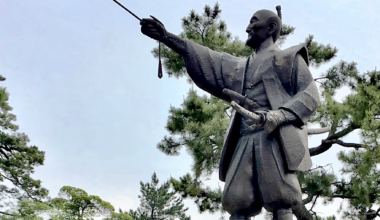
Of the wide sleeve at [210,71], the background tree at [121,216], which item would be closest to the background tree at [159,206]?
the background tree at [121,216]

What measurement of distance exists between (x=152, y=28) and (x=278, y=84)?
3.83 feet

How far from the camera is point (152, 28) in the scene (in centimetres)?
373

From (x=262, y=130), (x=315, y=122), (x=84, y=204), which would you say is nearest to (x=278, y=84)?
(x=262, y=130)

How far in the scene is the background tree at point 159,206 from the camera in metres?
13.6

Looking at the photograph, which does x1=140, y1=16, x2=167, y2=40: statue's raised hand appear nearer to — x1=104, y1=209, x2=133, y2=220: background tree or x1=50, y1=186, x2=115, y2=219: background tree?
x1=104, y1=209, x2=133, y2=220: background tree

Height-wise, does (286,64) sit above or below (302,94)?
above

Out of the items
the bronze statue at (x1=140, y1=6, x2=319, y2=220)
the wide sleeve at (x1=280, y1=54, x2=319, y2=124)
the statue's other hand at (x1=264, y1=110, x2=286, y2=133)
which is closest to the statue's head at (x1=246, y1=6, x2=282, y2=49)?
the bronze statue at (x1=140, y1=6, x2=319, y2=220)

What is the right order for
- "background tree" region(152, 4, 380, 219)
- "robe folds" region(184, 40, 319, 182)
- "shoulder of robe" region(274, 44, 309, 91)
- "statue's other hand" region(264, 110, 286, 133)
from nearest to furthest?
"statue's other hand" region(264, 110, 286, 133) → "robe folds" region(184, 40, 319, 182) → "shoulder of robe" region(274, 44, 309, 91) → "background tree" region(152, 4, 380, 219)

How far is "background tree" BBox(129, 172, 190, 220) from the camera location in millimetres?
13576

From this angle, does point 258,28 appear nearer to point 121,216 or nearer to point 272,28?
point 272,28

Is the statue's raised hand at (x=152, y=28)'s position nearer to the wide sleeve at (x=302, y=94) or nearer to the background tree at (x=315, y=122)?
the wide sleeve at (x=302, y=94)

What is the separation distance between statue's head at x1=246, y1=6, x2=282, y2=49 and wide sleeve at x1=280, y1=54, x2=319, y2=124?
37 centimetres

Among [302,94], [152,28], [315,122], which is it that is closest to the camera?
[302,94]

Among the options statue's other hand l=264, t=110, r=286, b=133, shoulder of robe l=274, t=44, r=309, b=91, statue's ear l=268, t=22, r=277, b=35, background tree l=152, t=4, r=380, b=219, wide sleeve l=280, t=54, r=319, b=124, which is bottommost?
statue's other hand l=264, t=110, r=286, b=133
